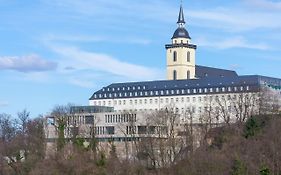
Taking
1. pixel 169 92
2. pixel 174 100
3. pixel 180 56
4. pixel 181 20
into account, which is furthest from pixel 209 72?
pixel 174 100

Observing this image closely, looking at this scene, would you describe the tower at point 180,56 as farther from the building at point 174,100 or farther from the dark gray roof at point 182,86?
the dark gray roof at point 182,86

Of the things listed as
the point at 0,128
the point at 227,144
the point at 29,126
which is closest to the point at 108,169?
the point at 227,144

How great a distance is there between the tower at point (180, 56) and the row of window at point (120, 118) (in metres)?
32.5

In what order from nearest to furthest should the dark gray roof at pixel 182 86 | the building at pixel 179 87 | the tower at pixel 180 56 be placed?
the dark gray roof at pixel 182 86
the building at pixel 179 87
the tower at pixel 180 56

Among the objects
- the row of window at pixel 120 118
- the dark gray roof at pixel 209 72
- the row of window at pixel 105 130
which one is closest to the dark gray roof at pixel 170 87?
the dark gray roof at pixel 209 72

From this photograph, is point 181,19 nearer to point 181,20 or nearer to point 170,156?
point 181,20

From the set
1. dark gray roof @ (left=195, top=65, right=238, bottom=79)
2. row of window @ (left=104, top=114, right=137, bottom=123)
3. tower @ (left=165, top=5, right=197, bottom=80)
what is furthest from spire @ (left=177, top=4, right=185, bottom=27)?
row of window @ (left=104, top=114, right=137, bottom=123)

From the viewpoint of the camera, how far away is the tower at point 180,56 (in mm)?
128375

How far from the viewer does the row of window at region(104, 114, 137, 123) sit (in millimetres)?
85562

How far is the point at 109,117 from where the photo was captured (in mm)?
97188

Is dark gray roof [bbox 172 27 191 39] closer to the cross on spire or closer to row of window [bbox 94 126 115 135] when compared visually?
the cross on spire

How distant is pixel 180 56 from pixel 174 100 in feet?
49.8

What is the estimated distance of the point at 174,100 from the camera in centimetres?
11550

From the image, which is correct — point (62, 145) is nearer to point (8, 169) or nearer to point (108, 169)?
point (8, 169)
